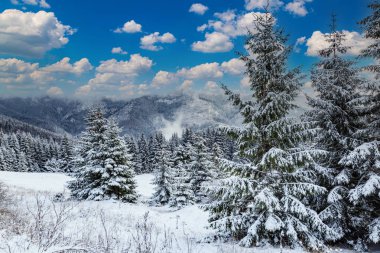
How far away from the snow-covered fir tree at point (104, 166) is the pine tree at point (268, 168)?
14.6 m

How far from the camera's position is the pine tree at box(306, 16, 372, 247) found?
39.5 ft

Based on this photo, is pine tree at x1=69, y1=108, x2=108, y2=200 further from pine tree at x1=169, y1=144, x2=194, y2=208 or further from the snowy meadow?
pine tree at x1=169, y1=144, x2=194, y2=208

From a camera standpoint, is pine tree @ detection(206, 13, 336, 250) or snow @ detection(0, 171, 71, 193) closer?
pine tree @ detection(206, 13, 336, 250)

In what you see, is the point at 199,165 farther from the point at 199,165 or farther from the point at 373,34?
the point at 373,34

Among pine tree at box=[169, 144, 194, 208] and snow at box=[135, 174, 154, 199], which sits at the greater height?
pine tree at box=[169, 144, 194, 208]

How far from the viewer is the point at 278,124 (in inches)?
400

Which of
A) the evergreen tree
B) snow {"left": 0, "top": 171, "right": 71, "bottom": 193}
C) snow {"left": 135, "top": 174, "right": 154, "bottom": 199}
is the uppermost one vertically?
the evergreen tree

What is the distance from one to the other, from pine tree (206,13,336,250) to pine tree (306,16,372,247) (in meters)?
1.68

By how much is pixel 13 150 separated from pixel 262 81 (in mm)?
79121

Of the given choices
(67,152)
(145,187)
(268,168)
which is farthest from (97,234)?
(67,152)

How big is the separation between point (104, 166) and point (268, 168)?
659 inches

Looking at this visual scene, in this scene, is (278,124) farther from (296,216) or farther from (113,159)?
(113,159)

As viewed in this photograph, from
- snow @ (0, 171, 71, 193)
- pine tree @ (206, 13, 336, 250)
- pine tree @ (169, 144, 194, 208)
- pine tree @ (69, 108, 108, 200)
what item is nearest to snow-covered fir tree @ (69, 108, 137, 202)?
pine tree @ (69, 108, 108, 200)

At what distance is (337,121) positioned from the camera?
13.1 metres
